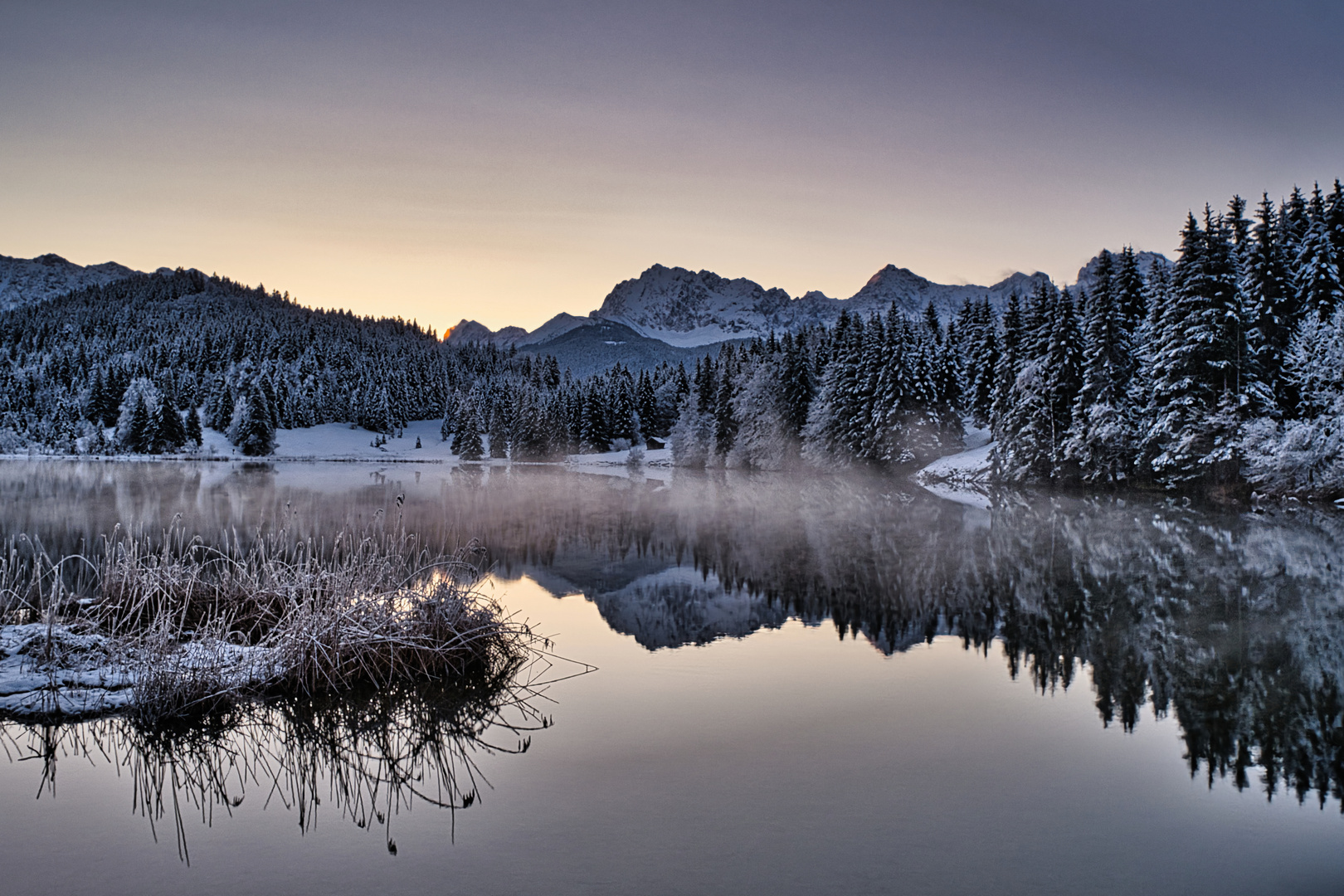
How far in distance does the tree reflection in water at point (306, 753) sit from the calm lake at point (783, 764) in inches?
1.4

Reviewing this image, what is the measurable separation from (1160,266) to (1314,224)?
20.8 feet

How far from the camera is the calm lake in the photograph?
Result: 21.0ft

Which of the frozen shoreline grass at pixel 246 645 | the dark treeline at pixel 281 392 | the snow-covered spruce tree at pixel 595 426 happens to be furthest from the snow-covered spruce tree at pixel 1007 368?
the snow-covered spruce tree at pixel 595 426

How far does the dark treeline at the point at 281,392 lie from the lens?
4355 inches

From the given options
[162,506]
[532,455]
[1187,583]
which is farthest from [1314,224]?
[532,455]

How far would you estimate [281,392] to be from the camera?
13988cm

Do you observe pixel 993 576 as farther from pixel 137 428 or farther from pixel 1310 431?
pixel 137 428

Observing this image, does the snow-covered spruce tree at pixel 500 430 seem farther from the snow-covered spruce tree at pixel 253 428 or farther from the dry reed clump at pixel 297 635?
the dry reed clump at pixel 297 635

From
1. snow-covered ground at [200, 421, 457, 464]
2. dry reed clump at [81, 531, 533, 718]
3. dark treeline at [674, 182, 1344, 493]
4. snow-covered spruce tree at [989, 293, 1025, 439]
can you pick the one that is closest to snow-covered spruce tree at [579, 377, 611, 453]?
snow-covered ground at [200, 421, 457, 464]

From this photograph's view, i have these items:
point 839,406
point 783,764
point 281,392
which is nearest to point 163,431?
point 281,392

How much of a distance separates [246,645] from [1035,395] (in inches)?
1677

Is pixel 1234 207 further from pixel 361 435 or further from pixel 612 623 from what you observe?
pixel 361 435

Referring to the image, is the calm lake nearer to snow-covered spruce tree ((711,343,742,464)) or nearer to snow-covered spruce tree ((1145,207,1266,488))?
snow-covered spruce tree ((1145,207,1266,488))

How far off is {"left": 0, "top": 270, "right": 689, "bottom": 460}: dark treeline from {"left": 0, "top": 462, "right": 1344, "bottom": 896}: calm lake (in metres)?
97.3
